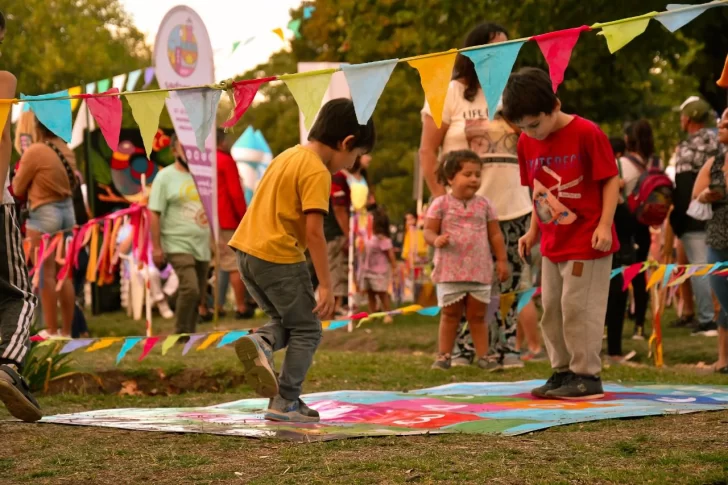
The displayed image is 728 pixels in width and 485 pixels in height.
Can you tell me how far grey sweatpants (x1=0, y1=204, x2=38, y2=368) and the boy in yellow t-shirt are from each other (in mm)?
1033

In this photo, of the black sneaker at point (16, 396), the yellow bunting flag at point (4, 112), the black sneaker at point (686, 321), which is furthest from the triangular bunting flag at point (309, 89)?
the black sneaker at point (686, 321)

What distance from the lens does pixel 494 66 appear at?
229 inches

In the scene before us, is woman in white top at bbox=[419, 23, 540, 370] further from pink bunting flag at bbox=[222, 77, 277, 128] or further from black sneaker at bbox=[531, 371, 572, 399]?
pink bunting flag at bbox=[222, 77, 277, 128]

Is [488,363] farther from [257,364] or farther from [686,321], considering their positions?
[686,321]

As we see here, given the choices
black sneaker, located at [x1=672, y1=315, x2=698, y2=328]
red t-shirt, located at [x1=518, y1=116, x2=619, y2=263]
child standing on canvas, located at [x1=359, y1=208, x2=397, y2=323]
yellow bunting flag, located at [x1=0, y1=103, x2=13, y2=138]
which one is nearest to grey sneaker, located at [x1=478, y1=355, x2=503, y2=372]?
red t-shirt, located at [x1=518, y1=116, x2=619, y2=263]

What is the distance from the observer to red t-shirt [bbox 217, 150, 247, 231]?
45.6ft

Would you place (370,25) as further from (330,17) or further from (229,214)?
(330,17)

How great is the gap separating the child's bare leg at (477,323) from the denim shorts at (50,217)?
12.9 ft

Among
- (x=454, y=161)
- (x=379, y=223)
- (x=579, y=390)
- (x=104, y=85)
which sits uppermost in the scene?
(x=104, y=85)

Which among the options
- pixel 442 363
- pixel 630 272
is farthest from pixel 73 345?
pixel 630 272

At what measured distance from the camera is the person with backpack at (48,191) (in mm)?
10375

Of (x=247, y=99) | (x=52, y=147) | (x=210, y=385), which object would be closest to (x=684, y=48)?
(x=52, y=147)

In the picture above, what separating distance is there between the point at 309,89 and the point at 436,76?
60 centimetres

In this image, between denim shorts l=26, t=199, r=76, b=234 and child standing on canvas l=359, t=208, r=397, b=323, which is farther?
child standing on canvas l=359, t=208, r=397, b=323
